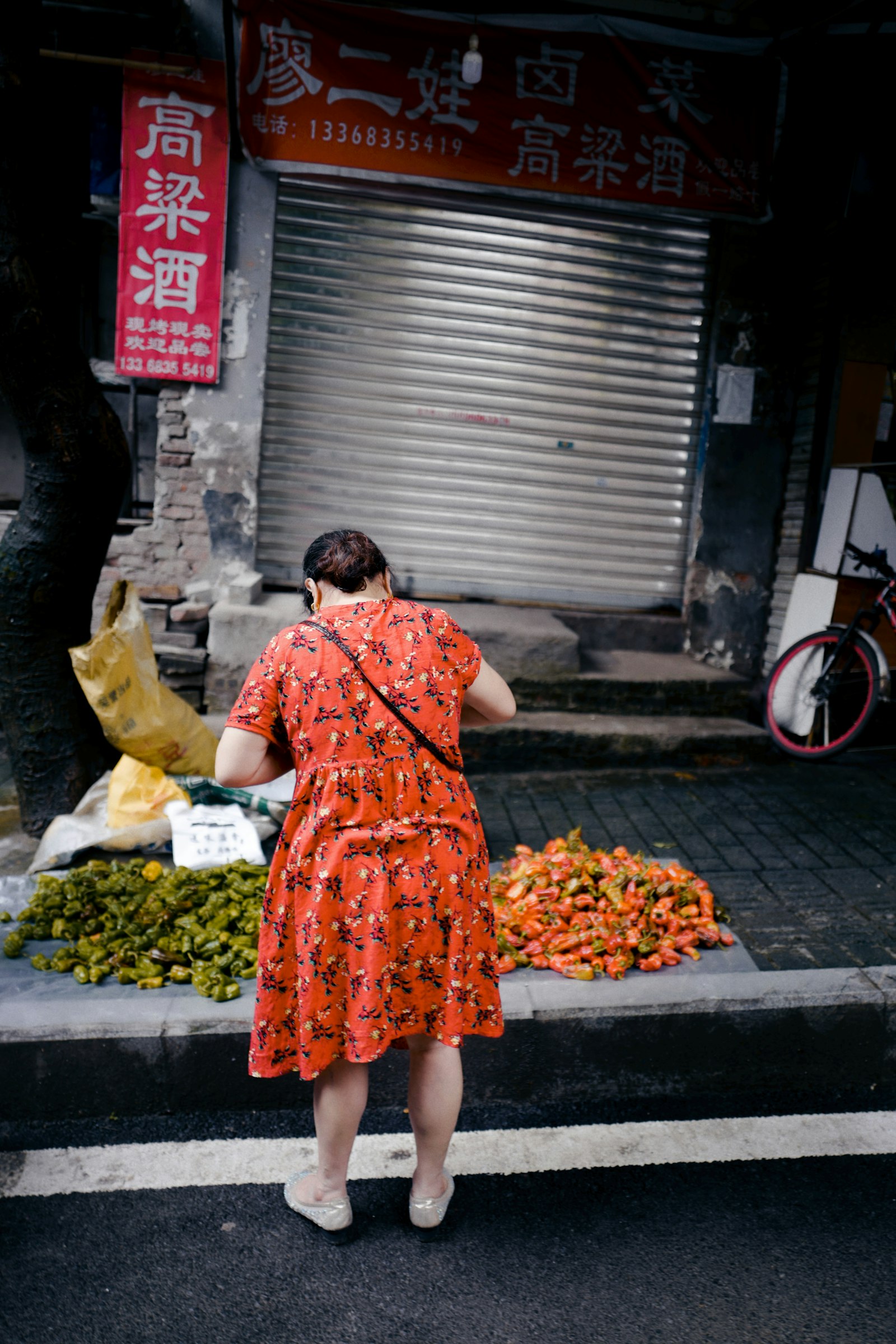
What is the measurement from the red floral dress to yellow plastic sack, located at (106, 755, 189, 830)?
2.13 meters

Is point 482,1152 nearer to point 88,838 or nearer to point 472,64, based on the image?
point 88,838

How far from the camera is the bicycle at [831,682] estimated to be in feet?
20.9

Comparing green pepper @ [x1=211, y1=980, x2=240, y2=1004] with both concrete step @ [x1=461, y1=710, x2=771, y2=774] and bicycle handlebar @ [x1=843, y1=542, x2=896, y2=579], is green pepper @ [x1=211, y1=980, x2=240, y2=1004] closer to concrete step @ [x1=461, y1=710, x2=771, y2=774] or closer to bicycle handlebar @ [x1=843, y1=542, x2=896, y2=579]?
concrete step @ [x1=461, y1=710, x2=771, y2=774]

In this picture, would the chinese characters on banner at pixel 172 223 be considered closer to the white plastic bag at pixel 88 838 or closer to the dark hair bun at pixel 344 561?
the white plastic bag at pixel 88 838

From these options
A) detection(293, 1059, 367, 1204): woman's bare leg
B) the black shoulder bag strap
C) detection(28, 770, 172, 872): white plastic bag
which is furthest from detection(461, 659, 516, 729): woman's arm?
detection(28, 770, 172, 872): white plastic bag

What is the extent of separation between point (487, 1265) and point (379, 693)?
155 cm

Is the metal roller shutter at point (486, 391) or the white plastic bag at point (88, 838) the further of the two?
the metal roller shutter at point (486, 391)

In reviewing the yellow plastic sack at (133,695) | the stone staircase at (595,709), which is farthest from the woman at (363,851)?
the stone staircase at (595,709)

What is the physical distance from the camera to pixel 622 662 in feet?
23.8

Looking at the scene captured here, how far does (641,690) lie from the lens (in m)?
6.87

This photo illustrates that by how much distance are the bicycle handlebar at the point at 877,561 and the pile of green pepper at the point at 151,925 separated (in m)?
4.75

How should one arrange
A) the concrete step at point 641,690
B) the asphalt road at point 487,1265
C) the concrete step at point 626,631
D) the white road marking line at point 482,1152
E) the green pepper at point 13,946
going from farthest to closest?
the concrete step at point 626,631 < the concrete step at point 641,690 < the green pepper at point 13,946 < the white road marking line at point 482,1152 < the asphalt road at point 487,1265

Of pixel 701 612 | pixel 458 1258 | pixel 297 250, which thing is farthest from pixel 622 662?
pixel 458 1258

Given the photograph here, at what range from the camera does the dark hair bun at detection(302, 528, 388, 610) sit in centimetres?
236
